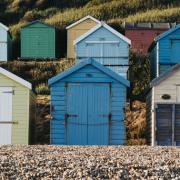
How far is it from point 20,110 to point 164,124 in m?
4.86

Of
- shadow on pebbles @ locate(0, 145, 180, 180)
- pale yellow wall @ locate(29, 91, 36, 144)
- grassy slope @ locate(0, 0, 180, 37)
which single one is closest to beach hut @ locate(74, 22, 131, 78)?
pale yellow wall @ locate(29, 91, 36, 144)

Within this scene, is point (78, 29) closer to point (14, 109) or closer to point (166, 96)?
point (166, 96)

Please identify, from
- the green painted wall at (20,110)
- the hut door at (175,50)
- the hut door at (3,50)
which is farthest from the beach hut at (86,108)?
the hut door at (3,50)

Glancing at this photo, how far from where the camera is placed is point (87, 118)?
75.0 ft

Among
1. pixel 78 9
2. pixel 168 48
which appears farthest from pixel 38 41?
pixel 78 9

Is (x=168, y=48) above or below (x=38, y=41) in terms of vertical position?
below

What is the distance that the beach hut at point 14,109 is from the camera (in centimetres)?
2302

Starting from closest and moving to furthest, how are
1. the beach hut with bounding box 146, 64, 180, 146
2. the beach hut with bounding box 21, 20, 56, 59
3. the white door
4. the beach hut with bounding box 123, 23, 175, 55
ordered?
the white door → the beach hut with bounding box 146, 64, 180, 146 → the beach hut with bounding box 21, 20, 56, 59 → the beach hut with bounding box 123, 23, 175, 55

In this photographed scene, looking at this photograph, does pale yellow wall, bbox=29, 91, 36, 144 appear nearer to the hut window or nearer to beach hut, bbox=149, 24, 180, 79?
the hut window

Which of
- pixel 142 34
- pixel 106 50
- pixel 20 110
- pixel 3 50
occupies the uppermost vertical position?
pixel 142 34

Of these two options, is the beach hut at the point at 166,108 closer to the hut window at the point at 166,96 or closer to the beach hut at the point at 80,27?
the hut window at the point at 166,96

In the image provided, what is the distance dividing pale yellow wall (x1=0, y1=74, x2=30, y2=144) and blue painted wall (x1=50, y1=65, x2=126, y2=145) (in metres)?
0.91

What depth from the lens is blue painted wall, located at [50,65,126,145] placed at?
2280 cm

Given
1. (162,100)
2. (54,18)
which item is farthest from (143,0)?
(162,100)
